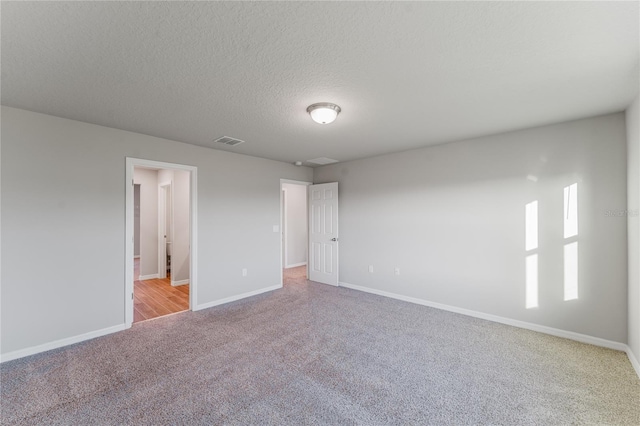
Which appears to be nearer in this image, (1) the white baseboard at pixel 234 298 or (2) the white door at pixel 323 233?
(1) the white baseboard at pixel 234 298

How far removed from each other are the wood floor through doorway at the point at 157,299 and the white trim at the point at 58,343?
1.22ft

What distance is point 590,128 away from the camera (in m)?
2.94

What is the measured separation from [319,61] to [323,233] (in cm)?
397

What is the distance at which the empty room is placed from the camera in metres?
1.66

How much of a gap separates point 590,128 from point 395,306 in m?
3.24

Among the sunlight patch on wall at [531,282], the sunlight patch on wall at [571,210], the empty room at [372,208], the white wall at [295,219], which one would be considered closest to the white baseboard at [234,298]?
the empty room at [372,208]

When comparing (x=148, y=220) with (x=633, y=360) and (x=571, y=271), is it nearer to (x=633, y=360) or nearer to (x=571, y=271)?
(x=571, y=271)

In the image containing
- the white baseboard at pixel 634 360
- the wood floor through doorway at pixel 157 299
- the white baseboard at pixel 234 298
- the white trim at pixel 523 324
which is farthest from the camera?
the white baseboard at pixel 234 298

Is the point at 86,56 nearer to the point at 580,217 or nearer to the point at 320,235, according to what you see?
the point at 320,235

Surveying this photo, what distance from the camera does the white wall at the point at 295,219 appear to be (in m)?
7.32

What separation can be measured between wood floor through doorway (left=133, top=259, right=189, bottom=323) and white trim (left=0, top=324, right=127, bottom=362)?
14.6 inches

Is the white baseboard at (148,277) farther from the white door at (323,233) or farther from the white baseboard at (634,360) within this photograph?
the white baseboard at (634,360)

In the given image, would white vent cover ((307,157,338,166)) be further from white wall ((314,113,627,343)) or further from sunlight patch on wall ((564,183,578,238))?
sunlight patch on wall ((564,183,578,238))

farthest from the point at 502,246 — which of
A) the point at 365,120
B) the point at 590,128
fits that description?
the point at 365,120
